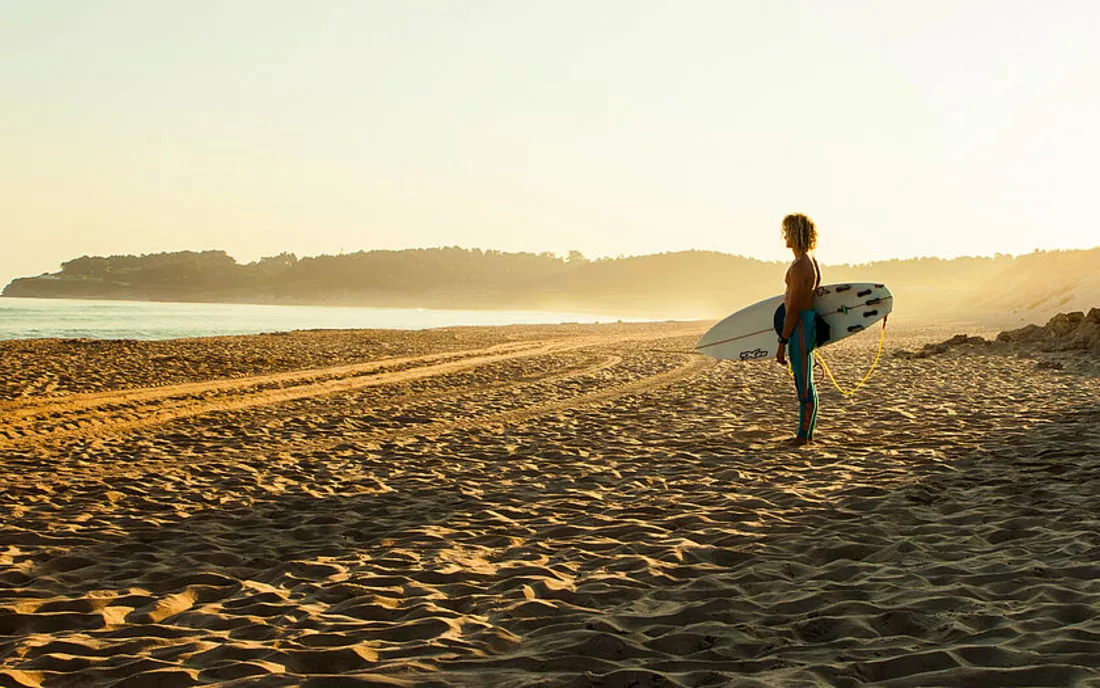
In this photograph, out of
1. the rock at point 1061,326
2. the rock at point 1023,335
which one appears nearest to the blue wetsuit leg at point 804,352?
the rock at point 1061,326

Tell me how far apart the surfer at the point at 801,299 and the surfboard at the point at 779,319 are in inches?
41.4

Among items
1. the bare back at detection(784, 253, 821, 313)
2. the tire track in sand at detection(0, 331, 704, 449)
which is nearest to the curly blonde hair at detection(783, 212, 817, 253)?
the bare back at detection(784, 253, 821, 313)

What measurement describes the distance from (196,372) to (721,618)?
1559 centimetres

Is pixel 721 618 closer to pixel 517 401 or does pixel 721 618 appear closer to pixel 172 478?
pixel 172 478

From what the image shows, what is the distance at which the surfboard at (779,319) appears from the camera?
10.1 meters

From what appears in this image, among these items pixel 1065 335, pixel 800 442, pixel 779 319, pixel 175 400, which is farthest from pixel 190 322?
pixel 800 442

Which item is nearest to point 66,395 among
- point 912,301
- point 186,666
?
point 186,666

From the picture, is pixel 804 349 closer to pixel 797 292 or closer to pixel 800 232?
pixel 797 292

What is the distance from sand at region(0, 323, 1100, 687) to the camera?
3.37 meters

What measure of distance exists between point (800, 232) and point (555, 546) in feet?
14.9

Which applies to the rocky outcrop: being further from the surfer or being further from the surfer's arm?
the surfer's arm

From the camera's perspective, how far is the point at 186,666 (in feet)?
11.0

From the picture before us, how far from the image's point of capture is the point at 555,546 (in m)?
5.16

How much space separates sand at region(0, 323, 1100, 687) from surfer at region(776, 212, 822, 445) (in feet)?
2.80
